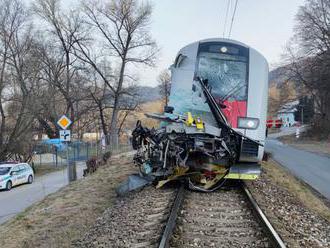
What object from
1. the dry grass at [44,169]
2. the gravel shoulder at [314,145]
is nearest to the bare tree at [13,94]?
the dry grass at [44,169]

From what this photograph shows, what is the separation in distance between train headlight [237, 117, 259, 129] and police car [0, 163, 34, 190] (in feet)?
67.2

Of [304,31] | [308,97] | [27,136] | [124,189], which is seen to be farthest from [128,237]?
[308,97]

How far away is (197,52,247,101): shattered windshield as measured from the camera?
1098 centimetres

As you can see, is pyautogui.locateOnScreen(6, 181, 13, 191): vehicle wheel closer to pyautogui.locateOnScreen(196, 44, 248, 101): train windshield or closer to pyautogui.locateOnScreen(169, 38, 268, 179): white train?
pyautogui.locateOnScreen(169, 38, 268, 179): white train

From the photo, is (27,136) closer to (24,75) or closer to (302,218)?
(24,75)

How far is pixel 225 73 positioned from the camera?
11.2 meters

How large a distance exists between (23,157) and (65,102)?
1457 cm

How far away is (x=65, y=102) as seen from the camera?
182 feet

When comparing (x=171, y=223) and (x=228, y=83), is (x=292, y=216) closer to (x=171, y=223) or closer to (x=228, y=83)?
(x=171, y=223)

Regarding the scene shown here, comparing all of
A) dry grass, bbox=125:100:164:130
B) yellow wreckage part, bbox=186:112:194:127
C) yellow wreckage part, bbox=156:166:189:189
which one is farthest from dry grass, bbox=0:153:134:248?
dry grass, bbox=125:100:164:130

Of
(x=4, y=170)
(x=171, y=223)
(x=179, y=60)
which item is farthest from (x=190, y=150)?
(x=4, y=170)

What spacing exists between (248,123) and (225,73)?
154cm

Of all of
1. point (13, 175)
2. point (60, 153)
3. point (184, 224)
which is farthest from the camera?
point (60, 153)

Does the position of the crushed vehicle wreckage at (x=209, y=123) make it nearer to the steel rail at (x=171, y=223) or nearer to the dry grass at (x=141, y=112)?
the steel rail at (x=171, y=223)
